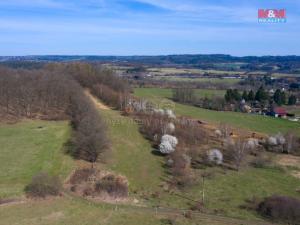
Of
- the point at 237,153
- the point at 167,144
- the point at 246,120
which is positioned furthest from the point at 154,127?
the point at 246,120

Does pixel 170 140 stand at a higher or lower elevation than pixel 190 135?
higher

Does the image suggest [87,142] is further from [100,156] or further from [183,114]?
[183,114]

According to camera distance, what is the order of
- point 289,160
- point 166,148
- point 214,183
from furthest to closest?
point 289,160 < point 166,148 < point 214,183

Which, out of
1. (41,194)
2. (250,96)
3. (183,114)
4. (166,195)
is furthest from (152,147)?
(250,96)

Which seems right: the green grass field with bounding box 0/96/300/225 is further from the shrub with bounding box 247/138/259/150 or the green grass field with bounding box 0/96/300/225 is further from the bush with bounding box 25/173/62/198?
the shrub with bounding box 247/138/259/150

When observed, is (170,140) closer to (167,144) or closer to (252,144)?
(167,144)

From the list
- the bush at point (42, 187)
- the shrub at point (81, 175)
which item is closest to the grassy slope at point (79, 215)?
the bush at point (42, 187)

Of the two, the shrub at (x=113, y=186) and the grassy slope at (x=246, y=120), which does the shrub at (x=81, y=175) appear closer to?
the shrub at (x=113, y=186)
